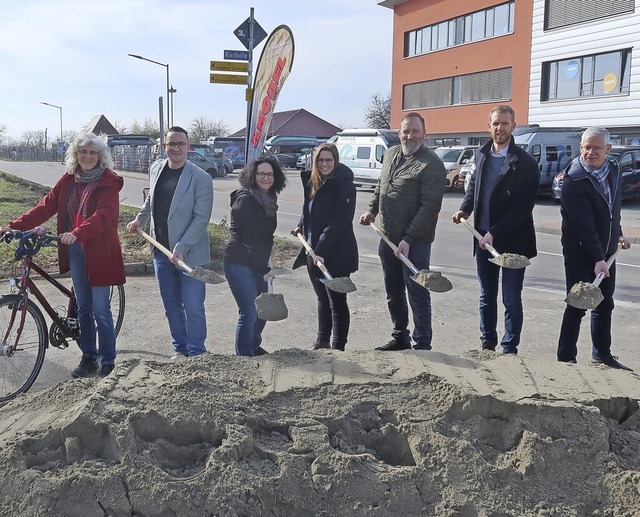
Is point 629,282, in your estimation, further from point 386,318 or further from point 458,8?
point 458,8

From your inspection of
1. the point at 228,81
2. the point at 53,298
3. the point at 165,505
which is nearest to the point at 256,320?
the point at 53,298

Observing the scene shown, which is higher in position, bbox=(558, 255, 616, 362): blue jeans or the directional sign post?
the directional sign post

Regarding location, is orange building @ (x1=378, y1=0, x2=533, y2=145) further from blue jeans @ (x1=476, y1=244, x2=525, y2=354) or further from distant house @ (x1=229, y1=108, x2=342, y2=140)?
distant house @ (x1=229, y1=108, x2=342, y2=140)

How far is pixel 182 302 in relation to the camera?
5.52 meters

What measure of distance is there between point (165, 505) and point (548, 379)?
207cm

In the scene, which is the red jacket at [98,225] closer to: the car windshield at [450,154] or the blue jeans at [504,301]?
the blue jeans at [504,301]

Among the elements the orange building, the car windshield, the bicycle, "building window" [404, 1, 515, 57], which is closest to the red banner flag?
the bicycle

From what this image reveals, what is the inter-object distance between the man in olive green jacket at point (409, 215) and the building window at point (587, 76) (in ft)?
92.8

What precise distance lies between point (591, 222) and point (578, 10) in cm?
3112

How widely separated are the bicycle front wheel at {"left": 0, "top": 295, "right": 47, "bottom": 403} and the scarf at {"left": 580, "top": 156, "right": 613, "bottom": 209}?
4.05 metres

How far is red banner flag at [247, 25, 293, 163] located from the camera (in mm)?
9367

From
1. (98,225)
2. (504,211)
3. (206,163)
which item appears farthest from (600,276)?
(206,163)

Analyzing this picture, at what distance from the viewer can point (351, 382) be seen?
363 centimetres

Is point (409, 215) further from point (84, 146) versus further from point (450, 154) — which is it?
point (450, 154)
